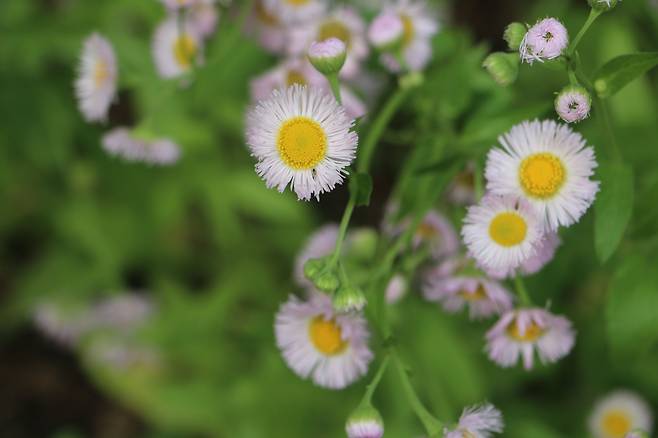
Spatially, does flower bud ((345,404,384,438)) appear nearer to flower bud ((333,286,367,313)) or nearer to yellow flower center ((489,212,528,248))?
flower bud ((333,286,367,313))

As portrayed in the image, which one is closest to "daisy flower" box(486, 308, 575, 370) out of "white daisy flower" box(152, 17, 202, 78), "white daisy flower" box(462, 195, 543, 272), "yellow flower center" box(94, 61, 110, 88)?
"white daisy flower" box(462, 195, 543, 272)

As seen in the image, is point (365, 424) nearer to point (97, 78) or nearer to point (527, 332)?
point (527, 332)

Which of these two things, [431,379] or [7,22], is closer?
[431,379]

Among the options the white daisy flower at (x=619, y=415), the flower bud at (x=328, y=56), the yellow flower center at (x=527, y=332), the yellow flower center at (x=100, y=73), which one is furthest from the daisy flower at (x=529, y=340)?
the yellow flower center at (x=100, y=73)

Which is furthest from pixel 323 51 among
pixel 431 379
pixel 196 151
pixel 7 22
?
pixel 7 22

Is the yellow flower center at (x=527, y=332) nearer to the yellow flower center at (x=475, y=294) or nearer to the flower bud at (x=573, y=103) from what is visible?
the yellow flower center at (x=475, y=294)

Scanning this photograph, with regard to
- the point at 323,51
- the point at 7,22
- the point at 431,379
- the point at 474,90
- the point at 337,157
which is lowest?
the point at 431,379

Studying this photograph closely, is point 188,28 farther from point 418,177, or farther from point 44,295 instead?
point 44,295
